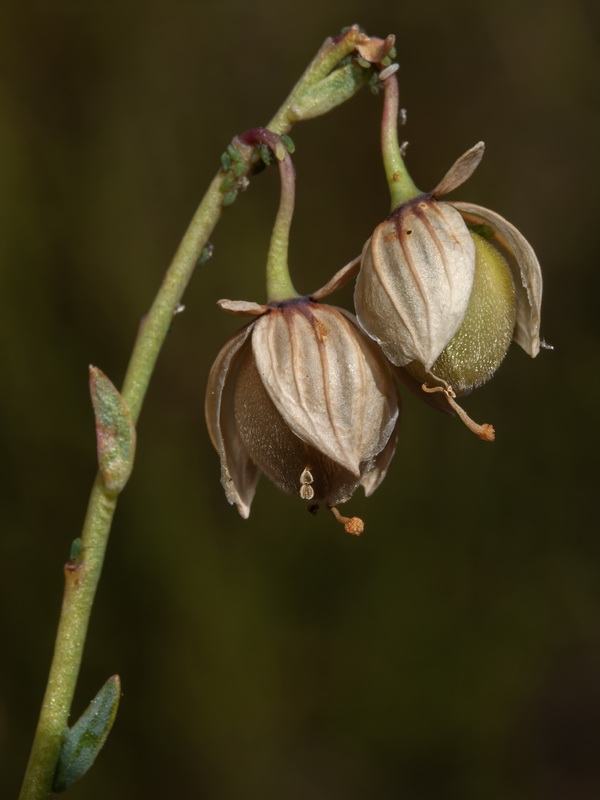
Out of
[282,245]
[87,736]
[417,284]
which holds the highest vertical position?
[282,245]

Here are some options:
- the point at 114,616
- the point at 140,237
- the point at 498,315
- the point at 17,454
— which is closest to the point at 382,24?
the point at 140,237

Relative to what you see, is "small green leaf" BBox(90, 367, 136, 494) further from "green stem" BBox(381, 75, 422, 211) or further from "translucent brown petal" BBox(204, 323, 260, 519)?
"green stem" BBox(381, 75, 422, 211)

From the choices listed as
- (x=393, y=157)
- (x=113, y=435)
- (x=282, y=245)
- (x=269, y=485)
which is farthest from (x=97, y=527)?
(x=269, y=485)

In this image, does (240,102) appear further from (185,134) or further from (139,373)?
(139,373)

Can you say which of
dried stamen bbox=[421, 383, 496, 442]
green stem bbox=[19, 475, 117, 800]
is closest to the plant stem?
dried stamen bbox=[421, 383, 496, 442]

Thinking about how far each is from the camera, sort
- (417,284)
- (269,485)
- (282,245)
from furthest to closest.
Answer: (269,485) → (282,245) → (417,284)

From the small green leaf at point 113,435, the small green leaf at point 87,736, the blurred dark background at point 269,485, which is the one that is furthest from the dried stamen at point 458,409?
the blurred dark background at point 269,485

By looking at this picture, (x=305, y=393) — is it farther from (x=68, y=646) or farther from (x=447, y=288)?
(x=68, y=646)
